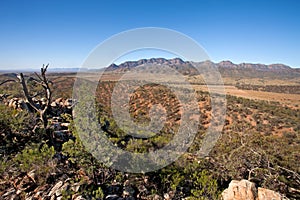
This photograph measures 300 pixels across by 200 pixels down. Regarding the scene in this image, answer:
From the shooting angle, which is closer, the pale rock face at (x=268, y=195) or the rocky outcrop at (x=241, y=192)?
the pale rock face at (x=268, y=195)

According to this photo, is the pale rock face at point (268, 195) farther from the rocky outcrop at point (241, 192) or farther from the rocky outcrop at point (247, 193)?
the rocky outcrop at point (241, 192)

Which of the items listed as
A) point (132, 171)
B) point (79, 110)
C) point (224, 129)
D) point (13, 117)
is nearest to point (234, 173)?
point (132, 171)

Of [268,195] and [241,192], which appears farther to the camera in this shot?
[241,192]

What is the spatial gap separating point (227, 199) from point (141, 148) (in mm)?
3076

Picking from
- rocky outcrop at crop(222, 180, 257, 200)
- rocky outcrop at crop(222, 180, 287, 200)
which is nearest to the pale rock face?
rocky outcrop at crop(222, 180, 287, 200)

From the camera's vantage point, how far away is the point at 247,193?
→ 623 cm

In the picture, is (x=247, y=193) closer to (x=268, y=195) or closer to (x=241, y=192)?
(x=241, y=192)

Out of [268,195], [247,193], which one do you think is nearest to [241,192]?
[247,193]

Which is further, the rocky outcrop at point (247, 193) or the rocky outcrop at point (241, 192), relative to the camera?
the rocky outcrop at point (241, 192)

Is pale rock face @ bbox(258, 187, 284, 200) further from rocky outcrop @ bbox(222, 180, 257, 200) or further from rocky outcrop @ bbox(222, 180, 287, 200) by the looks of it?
rocky outcrop @ bbox(222, 180, 257, 200)

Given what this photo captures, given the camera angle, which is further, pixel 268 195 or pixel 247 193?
pixel 247 193

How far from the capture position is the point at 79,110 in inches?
292

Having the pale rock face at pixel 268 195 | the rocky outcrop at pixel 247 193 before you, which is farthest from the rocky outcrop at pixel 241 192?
the pale rock face at pixel 268 195

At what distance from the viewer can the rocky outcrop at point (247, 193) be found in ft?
19.8
